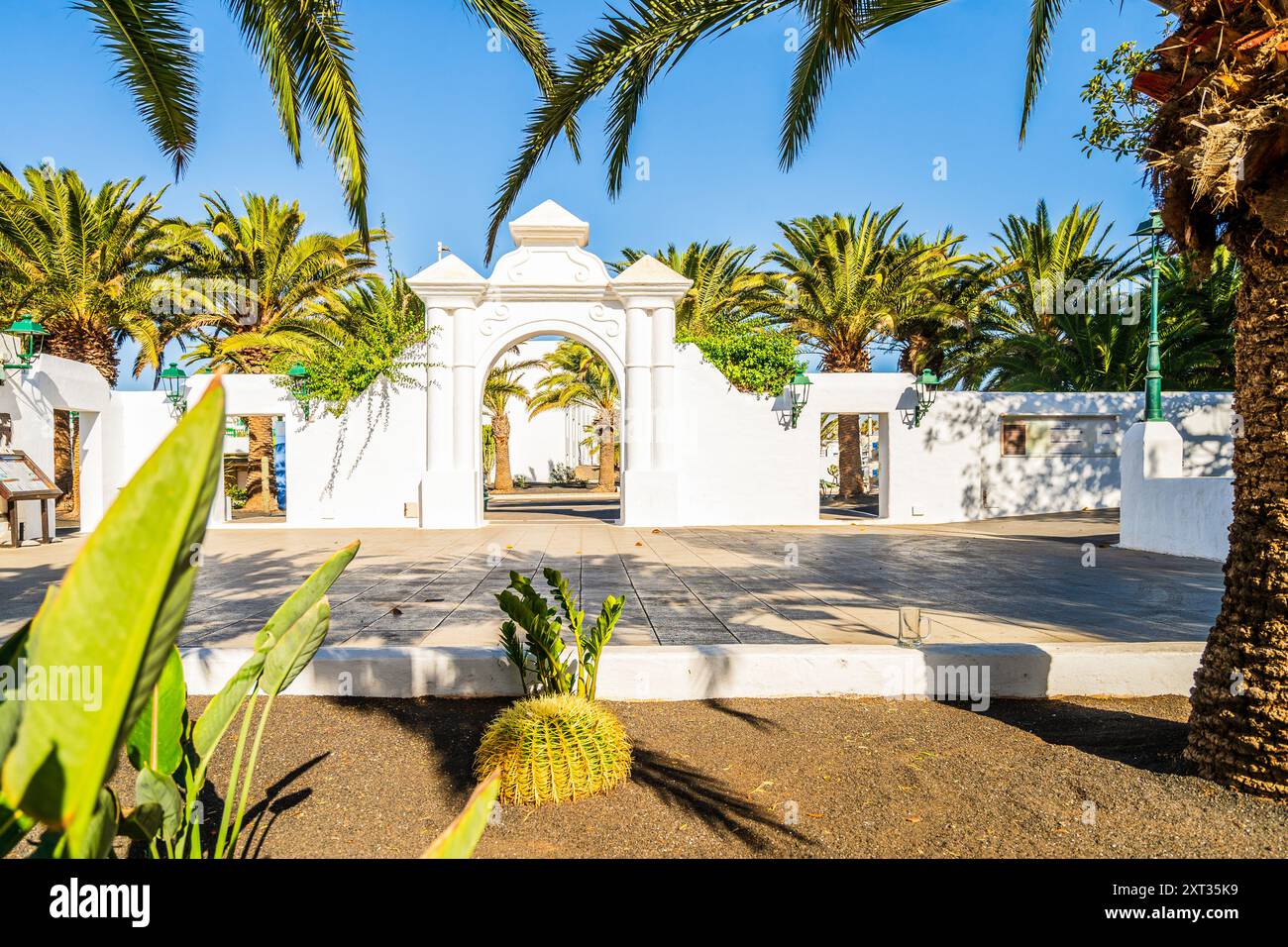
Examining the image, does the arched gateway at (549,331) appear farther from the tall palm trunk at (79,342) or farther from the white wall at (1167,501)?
the tall palm trunk at (79,342)

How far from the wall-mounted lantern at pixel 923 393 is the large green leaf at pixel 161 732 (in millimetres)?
16273

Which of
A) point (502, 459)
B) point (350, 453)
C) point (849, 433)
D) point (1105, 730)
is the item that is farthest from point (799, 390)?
point (502, 459)

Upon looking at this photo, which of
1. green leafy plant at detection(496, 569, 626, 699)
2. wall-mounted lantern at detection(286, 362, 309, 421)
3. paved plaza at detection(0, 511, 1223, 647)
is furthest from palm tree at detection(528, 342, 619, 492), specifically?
green leafy plant at detection(496, 569, 626, 699)

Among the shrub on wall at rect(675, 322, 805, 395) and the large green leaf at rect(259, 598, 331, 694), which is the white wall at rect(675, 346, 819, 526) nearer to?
the shrub on wall at rect(675, 322, 805, 395)

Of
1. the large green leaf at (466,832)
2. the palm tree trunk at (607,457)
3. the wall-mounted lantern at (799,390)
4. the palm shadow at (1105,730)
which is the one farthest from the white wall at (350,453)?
the palm tree trunk at (607,457)

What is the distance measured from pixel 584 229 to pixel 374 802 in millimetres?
14295

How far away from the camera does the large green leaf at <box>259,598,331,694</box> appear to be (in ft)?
6.82

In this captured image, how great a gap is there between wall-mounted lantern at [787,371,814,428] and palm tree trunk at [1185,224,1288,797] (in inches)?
510

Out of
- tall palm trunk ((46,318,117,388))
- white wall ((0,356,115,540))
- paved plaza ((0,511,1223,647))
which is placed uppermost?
tall palm trunk ((46,318,117,388))

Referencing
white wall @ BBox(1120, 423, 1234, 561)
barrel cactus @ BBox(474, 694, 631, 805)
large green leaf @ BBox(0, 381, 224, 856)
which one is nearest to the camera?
large green leaf @ BBox(0, 381, 224, 856)

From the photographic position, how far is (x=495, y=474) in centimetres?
3491

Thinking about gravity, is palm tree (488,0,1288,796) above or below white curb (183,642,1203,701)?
above

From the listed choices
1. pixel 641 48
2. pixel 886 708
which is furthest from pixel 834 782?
pixel 641 48
